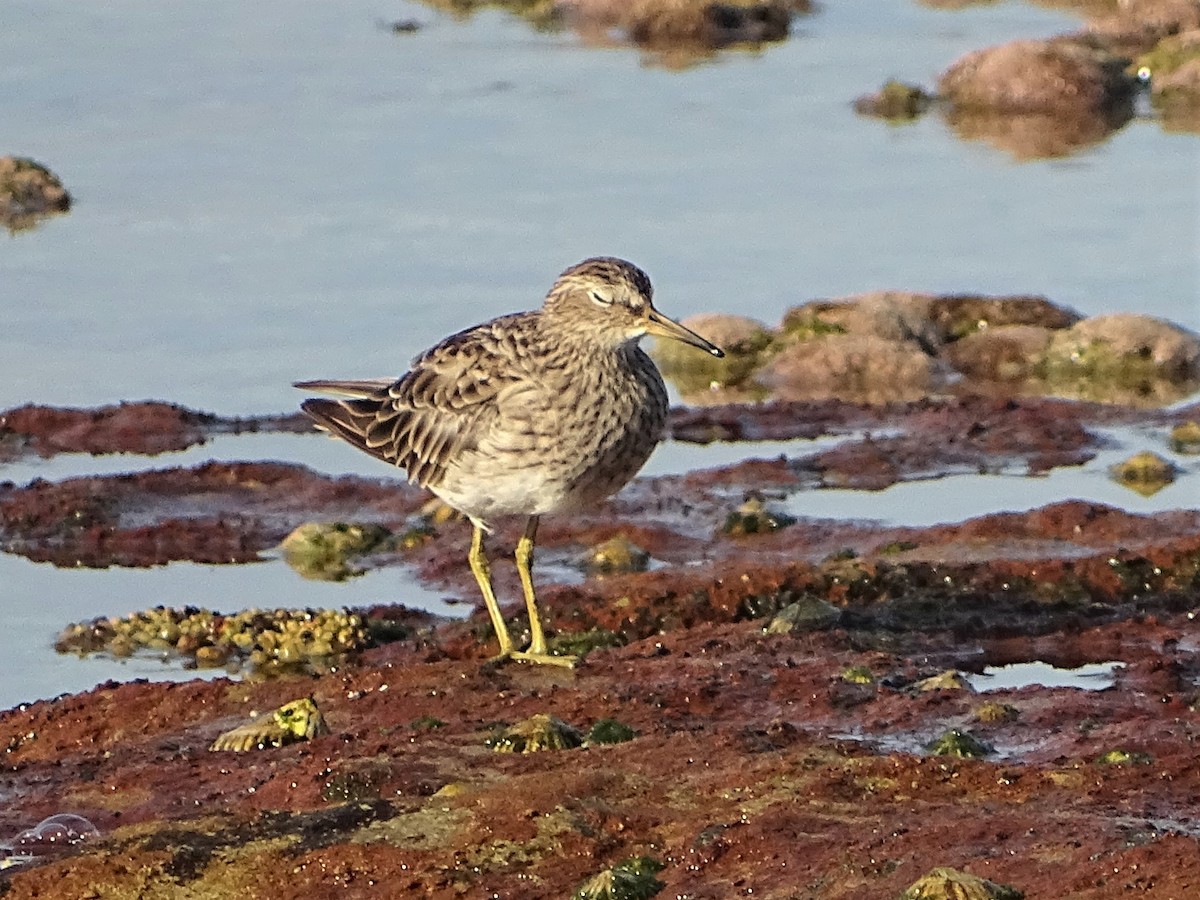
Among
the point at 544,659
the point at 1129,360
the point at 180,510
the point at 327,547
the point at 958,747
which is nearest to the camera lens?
the point at 958,747

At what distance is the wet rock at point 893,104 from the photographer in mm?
20938

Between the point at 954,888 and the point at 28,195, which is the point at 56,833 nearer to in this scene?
the point at 954,888

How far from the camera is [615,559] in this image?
11.1 metres

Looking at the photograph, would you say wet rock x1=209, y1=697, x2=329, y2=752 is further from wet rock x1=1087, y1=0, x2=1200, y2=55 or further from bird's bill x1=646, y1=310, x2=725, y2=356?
wet rock x1=1087, y1=0, x2=1200, y2=55

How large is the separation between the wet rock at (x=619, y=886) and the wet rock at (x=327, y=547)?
522 centimetres

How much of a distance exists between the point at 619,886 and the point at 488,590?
3477 mm

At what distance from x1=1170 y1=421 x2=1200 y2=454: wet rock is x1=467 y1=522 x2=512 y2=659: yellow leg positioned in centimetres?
459

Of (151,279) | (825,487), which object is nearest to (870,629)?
(825,487)

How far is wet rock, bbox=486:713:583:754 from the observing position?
285 inches

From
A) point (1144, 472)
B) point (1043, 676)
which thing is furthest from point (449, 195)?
point (1043, 676)

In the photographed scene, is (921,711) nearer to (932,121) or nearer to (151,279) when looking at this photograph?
(151,279)

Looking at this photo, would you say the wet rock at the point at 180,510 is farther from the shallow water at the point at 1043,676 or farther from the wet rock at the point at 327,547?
the shallow water at the point at 1043,676

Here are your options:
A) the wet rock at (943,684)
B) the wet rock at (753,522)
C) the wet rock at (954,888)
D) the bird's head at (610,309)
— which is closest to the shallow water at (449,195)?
the wet rock at (753,522)

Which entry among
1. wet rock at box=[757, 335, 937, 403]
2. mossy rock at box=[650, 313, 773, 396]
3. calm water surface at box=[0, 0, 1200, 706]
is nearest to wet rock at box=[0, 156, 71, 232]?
calm water surface at box=[0, 0, 1200, 706]
